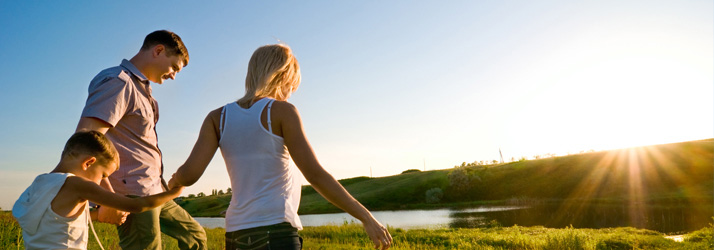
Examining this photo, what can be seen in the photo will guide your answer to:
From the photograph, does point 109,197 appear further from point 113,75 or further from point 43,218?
point 113,75

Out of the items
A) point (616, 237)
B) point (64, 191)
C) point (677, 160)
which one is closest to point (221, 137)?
point (64, 191)

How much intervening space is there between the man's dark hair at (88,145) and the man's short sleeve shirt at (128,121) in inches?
8.2

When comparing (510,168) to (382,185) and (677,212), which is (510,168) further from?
(677,212)

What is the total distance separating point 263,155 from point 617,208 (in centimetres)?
5200

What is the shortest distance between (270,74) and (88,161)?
1.44 metres

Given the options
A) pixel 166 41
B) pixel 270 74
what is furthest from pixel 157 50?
pixel 270 74

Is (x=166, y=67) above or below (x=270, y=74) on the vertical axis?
above

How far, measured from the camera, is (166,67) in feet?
12.2

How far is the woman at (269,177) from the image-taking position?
7.30ft

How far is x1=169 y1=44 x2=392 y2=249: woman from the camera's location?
2.22 meters

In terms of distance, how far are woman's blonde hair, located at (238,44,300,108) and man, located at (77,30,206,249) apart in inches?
50.2

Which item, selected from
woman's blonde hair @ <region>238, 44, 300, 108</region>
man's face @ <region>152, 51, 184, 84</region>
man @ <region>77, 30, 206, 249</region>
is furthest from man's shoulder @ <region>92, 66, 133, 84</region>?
woman's blonde hair @ <region>238, 44, 300, 108</region>

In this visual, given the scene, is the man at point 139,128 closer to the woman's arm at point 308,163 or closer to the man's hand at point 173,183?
the man's hand at point 173,183

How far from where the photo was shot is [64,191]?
2.80 meters
